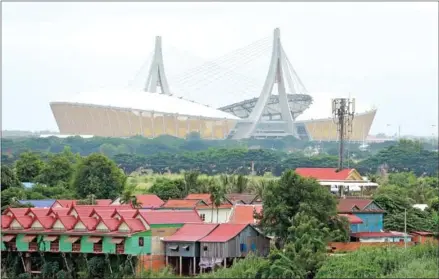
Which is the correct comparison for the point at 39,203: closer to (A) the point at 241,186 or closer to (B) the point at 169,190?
(B) the point at 169,190

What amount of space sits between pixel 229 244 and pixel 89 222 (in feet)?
10.4

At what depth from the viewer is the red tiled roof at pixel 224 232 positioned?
24406mm

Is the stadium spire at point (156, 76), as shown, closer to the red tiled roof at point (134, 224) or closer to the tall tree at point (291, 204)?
the tall tree at point (291, 204)

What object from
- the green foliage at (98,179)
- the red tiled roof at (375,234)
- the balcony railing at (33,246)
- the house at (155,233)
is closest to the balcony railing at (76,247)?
the balcony railing at (33,246)

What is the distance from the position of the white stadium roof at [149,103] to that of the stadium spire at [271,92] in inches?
121

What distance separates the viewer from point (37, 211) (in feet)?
89.9

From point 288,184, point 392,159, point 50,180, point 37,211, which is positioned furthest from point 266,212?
point 392,159

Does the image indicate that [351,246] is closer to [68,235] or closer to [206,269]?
[206,269]

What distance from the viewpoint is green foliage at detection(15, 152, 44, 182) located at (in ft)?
136

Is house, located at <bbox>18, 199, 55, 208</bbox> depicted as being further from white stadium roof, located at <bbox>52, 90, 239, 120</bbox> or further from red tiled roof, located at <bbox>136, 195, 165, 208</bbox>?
white stadium roof, located at <bbox>52, 90, 239, 120</bbox>

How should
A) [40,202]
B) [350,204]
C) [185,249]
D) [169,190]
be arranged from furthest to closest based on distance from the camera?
[169,190] < [40,202] < [350,204] < [185,249]

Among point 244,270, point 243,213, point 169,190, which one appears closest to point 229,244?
point 244,270

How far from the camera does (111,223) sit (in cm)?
2525

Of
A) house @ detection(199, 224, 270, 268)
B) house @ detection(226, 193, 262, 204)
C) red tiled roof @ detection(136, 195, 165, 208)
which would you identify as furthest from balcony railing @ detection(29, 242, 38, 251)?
house @ detection(226, 193, 262, 204)
